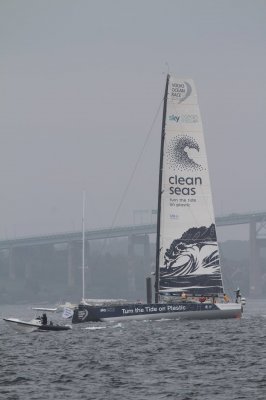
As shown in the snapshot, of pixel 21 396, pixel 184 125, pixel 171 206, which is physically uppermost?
pixel 184 125

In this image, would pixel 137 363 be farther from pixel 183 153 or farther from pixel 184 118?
pixel 184 118

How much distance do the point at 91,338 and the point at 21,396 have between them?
23.3m

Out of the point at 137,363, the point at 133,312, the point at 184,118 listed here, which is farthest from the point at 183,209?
the point at 137,363

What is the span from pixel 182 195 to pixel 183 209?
82 cm

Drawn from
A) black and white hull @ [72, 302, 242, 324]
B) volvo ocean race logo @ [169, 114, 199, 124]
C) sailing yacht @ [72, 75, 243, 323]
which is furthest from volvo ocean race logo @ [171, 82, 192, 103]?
black and white hull @ [72, 302, 242, 324]

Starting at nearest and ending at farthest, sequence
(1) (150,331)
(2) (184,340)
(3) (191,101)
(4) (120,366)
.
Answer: (4) (120,366) < (2) (184,340) < (1) (150,331) < (3) (191,101)

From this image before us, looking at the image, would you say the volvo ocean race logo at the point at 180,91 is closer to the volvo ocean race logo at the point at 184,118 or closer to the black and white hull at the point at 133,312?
the volvo ocean race logo at the point at 184,118

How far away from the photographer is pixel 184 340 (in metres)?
56.0

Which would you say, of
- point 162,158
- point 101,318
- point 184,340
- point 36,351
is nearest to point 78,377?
point 36,351

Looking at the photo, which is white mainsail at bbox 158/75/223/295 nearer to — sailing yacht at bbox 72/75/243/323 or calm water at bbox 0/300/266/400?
sailing yacht at bbox 72/75/243/323

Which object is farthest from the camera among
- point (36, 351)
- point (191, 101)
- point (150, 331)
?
point (191, 101)

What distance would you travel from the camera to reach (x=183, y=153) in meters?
72.4

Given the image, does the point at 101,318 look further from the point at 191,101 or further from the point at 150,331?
the point at 191,101

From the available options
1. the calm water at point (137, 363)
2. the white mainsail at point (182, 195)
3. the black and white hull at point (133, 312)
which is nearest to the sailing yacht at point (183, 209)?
the white mainsail at point (182, 195)
